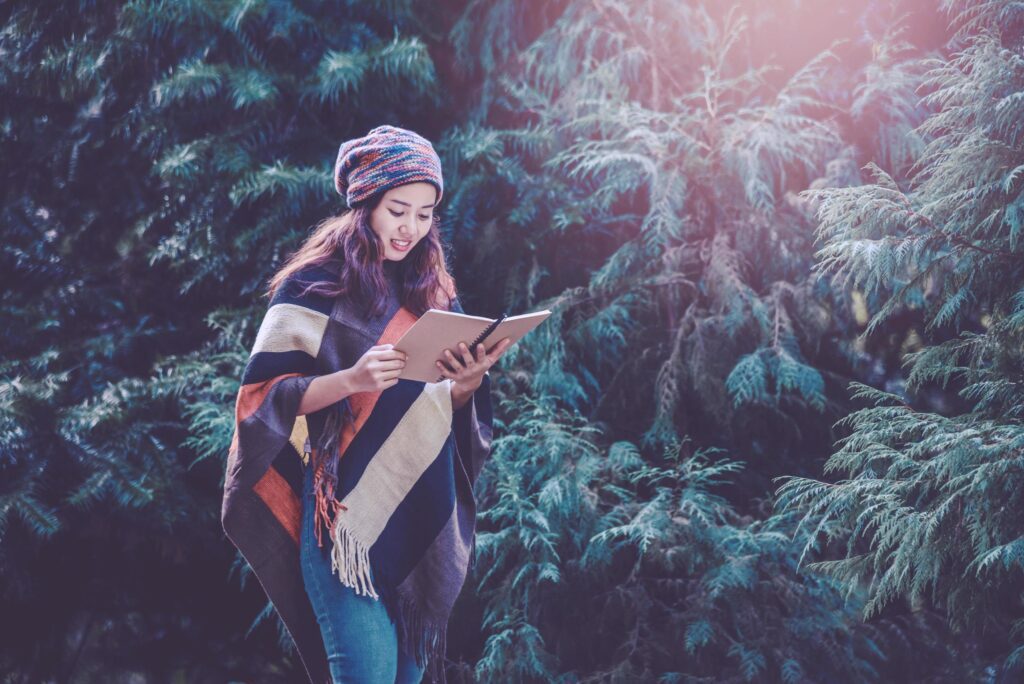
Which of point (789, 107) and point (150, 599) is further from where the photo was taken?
point (150, 599)

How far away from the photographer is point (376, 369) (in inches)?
76.5

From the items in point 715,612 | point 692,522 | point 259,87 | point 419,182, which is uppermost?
point 259,87

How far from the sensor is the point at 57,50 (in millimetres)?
4547

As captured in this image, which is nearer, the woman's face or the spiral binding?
the spiral binding

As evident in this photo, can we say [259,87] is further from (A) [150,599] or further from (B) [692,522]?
(B) [692,522]

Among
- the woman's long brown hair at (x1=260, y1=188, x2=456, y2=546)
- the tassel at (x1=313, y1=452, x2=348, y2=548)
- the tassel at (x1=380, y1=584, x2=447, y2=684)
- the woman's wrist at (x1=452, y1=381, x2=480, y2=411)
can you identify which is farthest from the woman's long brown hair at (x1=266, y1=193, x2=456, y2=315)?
the tassel at (x1=380, y1=584, x2=447, y2=684)

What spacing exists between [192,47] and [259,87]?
58cm

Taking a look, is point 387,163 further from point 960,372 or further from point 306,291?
point 960,372

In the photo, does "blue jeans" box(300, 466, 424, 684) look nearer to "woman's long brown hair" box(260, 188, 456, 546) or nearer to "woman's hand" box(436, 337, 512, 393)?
"woman's long brown hair" box(260, 188, 456, 546)

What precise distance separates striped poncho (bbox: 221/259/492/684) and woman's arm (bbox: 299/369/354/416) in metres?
0.03

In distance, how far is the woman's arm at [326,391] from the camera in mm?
1995

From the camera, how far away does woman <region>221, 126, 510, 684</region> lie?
6.84ft

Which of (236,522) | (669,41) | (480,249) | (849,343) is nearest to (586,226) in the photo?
(480,249)

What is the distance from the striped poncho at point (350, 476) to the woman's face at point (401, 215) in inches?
4.7
